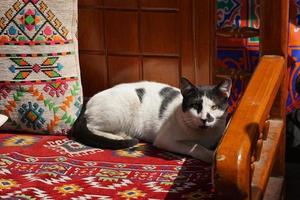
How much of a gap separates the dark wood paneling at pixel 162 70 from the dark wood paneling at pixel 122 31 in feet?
0.22

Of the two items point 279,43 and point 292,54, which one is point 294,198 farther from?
point 279,43

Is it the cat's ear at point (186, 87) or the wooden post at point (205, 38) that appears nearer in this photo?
the cat's ear at point (186, 87)

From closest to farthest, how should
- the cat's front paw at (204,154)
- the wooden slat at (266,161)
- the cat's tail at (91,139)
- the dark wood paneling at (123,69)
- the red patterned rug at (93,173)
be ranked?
the wooden slat at (266,161)
the red patterned rug at (93,173)
the cat's front paw at (204,154)
the cat's tail at (91,139)
the dark wood paneling at (123,69)

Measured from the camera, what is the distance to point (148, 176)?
1537 mm

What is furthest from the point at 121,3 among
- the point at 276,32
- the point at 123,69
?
the point at 276,32

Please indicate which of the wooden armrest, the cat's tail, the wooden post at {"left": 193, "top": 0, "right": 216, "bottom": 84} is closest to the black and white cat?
the cat's tail

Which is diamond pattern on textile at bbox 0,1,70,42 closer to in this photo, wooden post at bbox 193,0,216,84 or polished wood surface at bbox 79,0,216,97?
polished wood surface at bbox 79,0,216,97

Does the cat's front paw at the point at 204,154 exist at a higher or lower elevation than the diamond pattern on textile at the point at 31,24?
lower

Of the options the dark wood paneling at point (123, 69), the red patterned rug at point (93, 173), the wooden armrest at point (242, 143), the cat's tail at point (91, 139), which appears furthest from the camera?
the dark wood paneling at point (123, 69)

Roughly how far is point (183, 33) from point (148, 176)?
543mm

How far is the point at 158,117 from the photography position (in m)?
1.82

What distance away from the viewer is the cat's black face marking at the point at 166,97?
1819 mm

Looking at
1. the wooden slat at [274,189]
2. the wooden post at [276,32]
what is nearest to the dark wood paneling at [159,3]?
the wooden post at [276,32]

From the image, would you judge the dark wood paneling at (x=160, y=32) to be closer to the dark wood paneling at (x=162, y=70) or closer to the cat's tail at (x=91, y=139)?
the dark wood paneling at (x=162, y=70)
